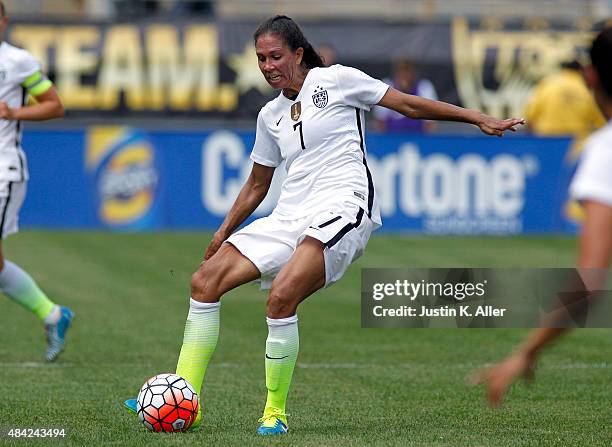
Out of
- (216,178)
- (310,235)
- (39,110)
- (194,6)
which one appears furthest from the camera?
(194,6)

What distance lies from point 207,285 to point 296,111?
1027 mm

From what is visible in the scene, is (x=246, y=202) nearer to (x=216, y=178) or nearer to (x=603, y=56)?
(x=603, y=56)

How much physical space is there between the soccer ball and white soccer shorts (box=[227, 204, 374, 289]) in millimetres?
716

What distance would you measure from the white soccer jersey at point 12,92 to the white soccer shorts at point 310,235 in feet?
9.65

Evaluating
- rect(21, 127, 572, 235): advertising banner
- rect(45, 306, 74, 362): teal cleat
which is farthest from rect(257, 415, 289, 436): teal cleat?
rect(21, 127, 572, 235): advertising banner

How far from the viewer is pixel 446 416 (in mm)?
7211

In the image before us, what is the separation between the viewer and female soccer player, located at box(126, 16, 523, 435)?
6.56m

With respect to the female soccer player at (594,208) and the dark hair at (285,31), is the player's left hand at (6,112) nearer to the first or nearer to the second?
the dark hair at (285,31)

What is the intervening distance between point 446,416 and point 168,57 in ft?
54.5

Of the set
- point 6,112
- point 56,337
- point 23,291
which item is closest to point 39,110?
point 6,112

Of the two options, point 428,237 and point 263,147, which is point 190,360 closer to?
point 263,147

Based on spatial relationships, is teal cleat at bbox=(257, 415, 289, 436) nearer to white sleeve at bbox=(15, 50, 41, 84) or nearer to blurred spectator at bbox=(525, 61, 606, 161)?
white sleeve at bbox=(15, 50, 41, 84)

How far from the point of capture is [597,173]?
4.47 meters

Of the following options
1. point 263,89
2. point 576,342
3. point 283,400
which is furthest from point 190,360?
point 263,89
